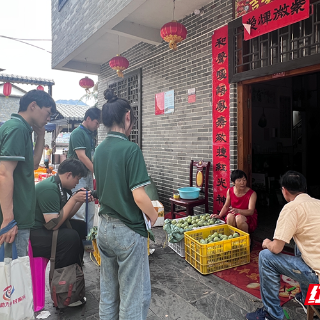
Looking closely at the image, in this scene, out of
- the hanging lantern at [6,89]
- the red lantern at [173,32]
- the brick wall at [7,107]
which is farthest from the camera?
the brick wall at [7,107]

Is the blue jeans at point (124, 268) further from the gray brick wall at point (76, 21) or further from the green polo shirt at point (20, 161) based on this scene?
the gray brick wall at point (76, 21)

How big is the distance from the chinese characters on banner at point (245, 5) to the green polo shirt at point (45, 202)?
3.81 m

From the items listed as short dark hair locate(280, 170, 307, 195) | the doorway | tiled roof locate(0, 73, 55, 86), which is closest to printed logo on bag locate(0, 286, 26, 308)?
short dark hair locate(280, 170, 307, 195)

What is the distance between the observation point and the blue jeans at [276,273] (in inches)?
87.0

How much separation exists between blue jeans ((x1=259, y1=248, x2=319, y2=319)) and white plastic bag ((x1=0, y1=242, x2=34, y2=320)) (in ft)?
6.46

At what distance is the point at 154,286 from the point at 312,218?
74.2 inches

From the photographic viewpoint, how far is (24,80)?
10.9 m

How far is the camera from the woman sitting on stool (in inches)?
151

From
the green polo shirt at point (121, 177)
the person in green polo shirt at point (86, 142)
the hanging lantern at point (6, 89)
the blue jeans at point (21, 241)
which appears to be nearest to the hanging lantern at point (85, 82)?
the hanging lantern at point (6, 89)

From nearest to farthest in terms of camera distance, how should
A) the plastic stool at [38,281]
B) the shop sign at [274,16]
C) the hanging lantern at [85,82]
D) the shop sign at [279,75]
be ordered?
the plastic stool at [38,281], the shop sign at [274,16], the shop sign at [279,75], the hanging lantern at [85,82]

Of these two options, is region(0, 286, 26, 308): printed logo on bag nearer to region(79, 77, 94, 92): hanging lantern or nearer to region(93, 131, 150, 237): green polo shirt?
region(93, 131, 150, 237): green polo shirt

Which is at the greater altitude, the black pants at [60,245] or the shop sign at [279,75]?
the shop sign at [279,75]

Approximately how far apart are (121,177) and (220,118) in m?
3.38

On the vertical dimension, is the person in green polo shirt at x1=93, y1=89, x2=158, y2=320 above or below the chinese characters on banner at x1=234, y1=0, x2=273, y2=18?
below
